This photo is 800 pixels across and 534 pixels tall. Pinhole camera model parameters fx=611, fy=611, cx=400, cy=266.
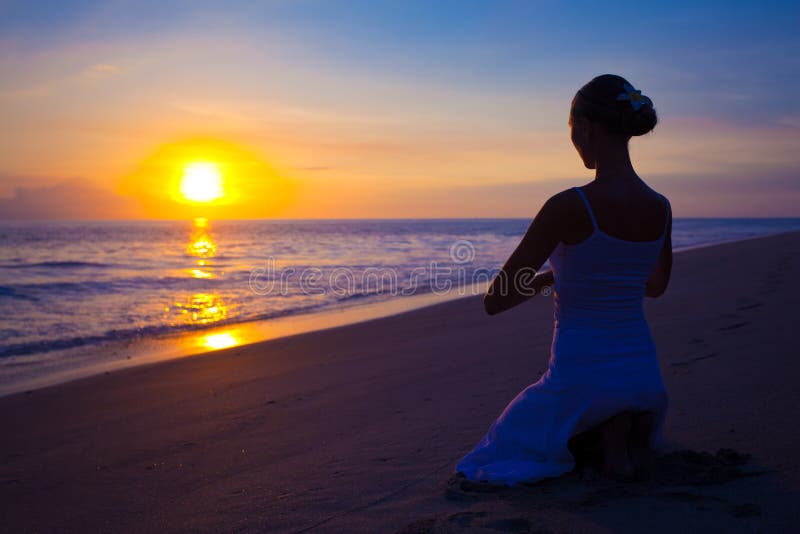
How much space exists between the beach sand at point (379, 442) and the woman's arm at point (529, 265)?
2.57ft

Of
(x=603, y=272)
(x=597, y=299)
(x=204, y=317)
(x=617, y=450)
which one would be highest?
(x=603, y=272)

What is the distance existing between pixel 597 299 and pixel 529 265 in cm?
30

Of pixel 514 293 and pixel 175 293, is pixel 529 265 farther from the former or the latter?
pixel 175 293

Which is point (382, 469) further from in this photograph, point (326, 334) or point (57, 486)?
point (326, 334)

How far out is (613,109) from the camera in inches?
88.0

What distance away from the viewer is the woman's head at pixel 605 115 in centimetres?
222

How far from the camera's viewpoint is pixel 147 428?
4.50 meters

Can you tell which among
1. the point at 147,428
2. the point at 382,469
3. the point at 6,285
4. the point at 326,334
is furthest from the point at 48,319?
the point at 382,469

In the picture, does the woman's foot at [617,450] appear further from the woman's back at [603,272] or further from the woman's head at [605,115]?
the woman's head at [605,115]

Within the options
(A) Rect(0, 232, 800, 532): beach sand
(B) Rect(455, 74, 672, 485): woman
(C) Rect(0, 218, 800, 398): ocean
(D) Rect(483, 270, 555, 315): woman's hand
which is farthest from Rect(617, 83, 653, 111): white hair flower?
(C) Rect(0, 218, 800, 398): ocean

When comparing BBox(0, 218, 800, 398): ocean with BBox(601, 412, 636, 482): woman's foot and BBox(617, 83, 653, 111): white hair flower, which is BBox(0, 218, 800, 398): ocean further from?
BBox(617, 83, 653, 111): white hair flower

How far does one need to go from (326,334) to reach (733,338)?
551 centimetres

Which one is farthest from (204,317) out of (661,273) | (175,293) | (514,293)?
(661,273)

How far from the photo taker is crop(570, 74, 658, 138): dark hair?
7.28ft
